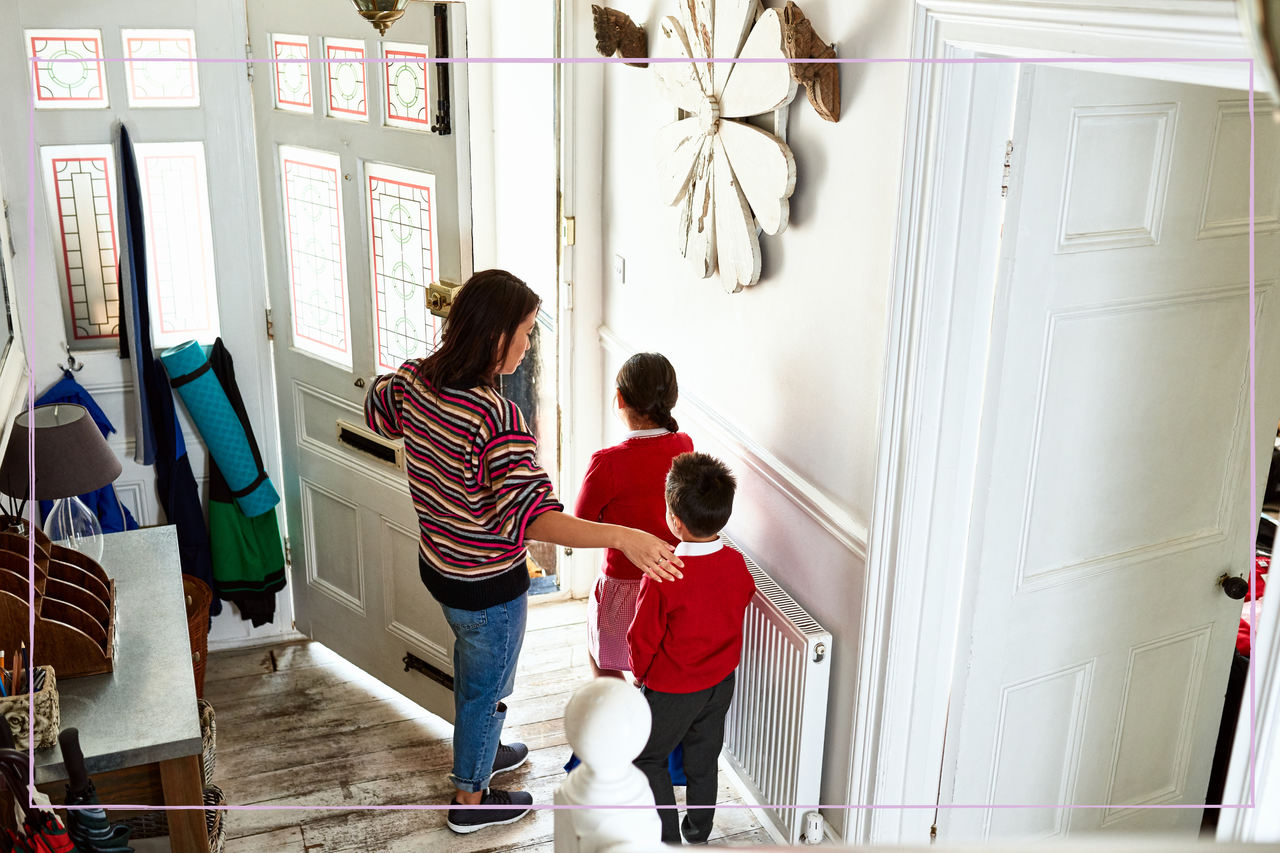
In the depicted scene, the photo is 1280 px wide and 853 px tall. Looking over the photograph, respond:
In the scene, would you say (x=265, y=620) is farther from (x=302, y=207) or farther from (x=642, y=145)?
(x=642, y=145)

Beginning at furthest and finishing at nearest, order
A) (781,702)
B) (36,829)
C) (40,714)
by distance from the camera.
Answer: (781,702)
(40,714)
(36,829)

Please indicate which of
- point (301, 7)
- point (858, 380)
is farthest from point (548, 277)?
point (858, 380)

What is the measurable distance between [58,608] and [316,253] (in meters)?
1.40

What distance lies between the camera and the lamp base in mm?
2480

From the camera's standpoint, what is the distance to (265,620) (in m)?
3.43

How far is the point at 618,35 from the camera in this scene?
116 inches

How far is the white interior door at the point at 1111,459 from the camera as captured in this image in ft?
6.20

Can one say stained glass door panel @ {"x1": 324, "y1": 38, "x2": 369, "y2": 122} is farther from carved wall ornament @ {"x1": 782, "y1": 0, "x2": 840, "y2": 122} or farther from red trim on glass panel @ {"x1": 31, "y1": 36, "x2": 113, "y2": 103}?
carved wall ornament @ {"x1": 782, "y1": 0, "x2": 840, "y2": 122}

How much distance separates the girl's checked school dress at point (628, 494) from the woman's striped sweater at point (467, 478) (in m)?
0.24

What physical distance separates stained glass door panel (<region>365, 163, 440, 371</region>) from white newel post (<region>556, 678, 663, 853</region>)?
2.25 metres

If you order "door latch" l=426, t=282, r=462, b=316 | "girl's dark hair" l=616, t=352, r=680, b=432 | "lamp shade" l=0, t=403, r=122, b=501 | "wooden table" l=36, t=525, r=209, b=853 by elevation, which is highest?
"door latch" l=426, t=282, r=462, b=316

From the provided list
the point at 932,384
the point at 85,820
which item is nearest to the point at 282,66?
the point at 932,384

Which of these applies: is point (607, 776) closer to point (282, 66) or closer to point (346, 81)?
point (346, 81)

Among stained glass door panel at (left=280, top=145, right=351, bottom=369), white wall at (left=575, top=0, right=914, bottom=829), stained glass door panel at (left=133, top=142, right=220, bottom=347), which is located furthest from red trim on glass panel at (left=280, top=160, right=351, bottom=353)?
white wall at (left=575, top=0, right=914, bottom=829)
